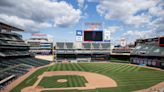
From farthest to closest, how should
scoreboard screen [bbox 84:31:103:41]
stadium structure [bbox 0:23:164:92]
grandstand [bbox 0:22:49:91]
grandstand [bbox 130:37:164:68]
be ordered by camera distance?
scoreboard screen [bbox 84:31:103:41]
grandstand [bbox 130:37:164:68]
grandstand [bbox 0:22:49:91]
stadium structure [bbox 0:23:164:92]

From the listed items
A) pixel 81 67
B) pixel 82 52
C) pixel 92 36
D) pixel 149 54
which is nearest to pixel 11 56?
pixel 81 67

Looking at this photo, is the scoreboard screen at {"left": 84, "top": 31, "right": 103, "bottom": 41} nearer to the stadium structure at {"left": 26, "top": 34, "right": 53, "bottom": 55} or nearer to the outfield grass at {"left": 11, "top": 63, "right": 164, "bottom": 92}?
the stadium structure at {"left": 26, "top": 34, "right": 53, "bottom": 55}

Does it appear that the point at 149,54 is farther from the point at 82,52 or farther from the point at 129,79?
the point at 82,52

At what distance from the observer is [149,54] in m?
64.9

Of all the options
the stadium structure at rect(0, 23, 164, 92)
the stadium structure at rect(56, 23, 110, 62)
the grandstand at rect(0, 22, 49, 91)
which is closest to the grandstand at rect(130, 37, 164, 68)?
the stadium structure at rect(0, 23, 164, 92)

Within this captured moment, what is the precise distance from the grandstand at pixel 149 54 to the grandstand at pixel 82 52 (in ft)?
59.2

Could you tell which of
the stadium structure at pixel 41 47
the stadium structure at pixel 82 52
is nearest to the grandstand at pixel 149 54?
the stadium structure at pixel 82 52

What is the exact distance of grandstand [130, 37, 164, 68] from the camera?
6028cm

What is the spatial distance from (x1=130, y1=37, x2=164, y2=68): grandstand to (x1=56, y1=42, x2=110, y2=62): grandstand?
18047mm

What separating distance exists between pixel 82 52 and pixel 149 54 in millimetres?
36403

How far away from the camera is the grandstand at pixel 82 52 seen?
88.1m

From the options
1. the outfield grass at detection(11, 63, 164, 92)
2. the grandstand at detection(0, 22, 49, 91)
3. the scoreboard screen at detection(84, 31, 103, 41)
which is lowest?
the outfield grass at detection(11, 63, 164, 92)

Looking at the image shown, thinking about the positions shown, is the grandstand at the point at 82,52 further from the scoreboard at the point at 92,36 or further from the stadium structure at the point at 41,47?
the scoreboard at the point at 92,36

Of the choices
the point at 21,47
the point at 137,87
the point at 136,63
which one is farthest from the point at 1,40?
the point at 136,63
